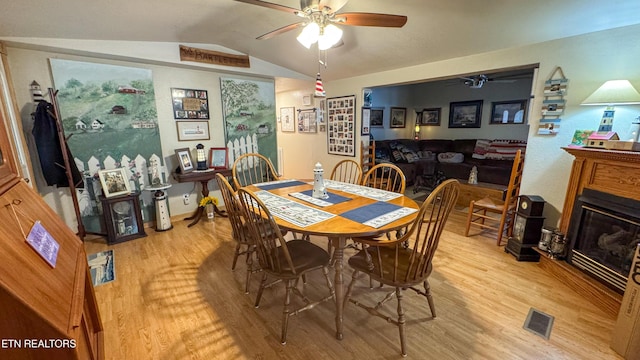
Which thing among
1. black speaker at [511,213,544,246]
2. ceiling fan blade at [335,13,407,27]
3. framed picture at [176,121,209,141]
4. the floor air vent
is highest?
ceiling fan blade at [335,13,407,27]

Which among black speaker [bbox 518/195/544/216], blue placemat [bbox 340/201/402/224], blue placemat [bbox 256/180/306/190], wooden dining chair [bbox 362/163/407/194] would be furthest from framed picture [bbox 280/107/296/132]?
black speaker [bbox 518/195/544/216]

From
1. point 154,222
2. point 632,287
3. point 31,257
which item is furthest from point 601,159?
point 154,222

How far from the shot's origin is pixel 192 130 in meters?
3.63

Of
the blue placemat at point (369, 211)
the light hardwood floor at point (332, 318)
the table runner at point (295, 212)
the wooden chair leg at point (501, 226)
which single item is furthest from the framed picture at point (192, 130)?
the wooden chair leg at point (501, 226)

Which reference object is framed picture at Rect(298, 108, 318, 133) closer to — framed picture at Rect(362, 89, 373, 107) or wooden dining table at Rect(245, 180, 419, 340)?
framed picture at Rect(362, 89, 373, 107)

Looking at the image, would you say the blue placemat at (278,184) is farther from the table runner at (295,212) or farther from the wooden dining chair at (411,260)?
the wooden dining chair at (411,260)

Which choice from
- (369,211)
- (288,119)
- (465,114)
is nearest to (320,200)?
(369,211)

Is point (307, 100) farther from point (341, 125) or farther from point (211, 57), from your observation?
point (211, 57)

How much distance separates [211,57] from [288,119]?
2.31m

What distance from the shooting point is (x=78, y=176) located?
279 cm

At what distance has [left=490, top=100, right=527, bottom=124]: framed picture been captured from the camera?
16.5 feet

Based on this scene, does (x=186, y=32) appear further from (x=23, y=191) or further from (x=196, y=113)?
(x=23, y=191)

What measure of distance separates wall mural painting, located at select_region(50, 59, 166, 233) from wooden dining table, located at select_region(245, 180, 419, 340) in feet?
6.27

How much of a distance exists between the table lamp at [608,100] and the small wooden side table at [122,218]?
14.7 ft
